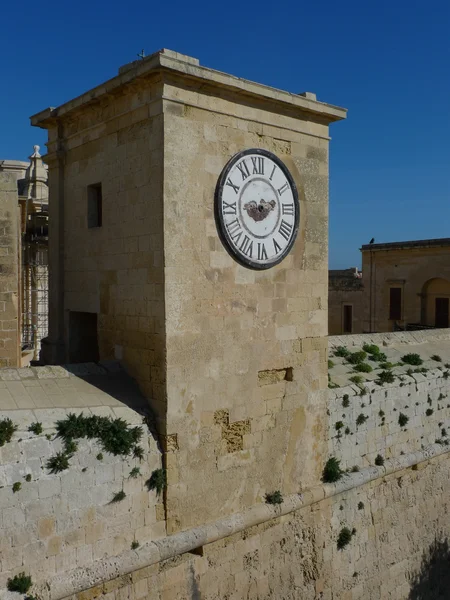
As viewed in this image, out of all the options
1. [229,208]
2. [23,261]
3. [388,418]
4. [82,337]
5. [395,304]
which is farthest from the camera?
[395,304]

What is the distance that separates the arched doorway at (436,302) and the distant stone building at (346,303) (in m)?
3.13

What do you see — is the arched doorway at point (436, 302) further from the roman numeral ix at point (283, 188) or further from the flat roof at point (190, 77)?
the roman numeral ix at point (283, 188)

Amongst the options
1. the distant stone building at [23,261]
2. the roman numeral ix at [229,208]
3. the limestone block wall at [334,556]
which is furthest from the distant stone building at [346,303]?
the roman numeral ix at [229,208]

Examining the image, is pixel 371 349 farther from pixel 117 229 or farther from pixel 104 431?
pixel 104 431

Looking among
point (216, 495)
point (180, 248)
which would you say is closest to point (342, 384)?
point (216, 495)

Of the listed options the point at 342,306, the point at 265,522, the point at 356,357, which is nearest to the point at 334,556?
the point at 265,522

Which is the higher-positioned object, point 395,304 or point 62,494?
point 395,304

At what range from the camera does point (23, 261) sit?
1402cm

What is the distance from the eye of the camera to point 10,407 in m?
5.69

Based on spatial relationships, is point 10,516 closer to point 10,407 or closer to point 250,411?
point 10,407

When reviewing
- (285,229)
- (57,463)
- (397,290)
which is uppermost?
(285,229)

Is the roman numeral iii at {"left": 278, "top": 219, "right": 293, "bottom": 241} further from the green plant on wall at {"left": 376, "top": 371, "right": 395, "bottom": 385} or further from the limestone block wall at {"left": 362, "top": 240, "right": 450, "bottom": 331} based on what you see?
the limestone block wall at {"left": 362, "top": 240, "right": 450, "bottom": 331}

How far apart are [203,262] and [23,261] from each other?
8737 mm

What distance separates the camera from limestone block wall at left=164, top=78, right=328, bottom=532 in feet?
20.8
